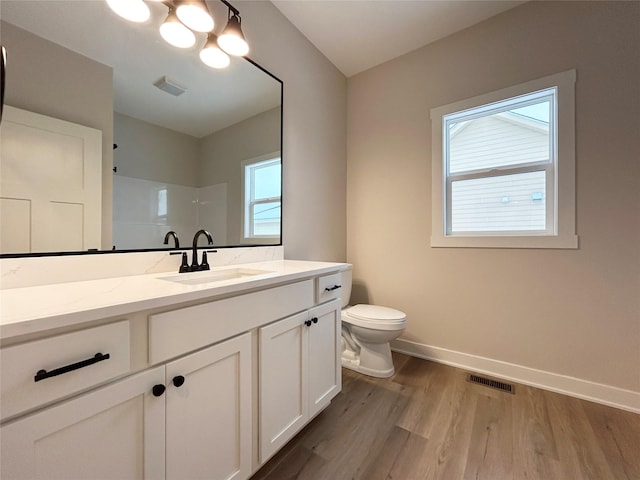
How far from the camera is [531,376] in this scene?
1802 mm

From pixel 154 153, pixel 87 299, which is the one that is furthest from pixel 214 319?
pixel 154 153

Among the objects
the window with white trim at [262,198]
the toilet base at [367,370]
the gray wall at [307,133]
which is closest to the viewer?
the window with white trim at [262,198]

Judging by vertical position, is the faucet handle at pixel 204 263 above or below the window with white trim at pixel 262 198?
below

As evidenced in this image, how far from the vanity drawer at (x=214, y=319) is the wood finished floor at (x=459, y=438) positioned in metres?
0.72

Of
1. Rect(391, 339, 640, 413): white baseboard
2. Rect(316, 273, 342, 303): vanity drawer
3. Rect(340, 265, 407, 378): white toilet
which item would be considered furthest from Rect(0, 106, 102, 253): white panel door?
Rect(391, 339, 640, 413): white baseboard

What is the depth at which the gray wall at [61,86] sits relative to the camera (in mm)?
881

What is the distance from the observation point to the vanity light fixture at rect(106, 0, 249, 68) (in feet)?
3.75

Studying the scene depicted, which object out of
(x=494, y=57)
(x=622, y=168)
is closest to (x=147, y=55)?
(x=494, y=57)

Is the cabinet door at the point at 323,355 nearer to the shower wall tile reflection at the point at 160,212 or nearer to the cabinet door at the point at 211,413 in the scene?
the cabinet door at the point at 211,413

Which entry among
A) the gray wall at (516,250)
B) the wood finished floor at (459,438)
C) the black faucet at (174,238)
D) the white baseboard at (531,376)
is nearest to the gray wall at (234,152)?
the black faucet at (174,238)

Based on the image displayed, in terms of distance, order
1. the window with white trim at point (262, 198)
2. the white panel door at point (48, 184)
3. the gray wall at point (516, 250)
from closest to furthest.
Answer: the white panel door at point (48, 184) → the gray wall at point (516, 250) → the window with white trim at point (262, 198)

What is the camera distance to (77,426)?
61 centimetres

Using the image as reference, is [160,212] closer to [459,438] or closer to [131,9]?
[131,9]

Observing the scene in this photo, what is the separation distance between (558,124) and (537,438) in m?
1.87
